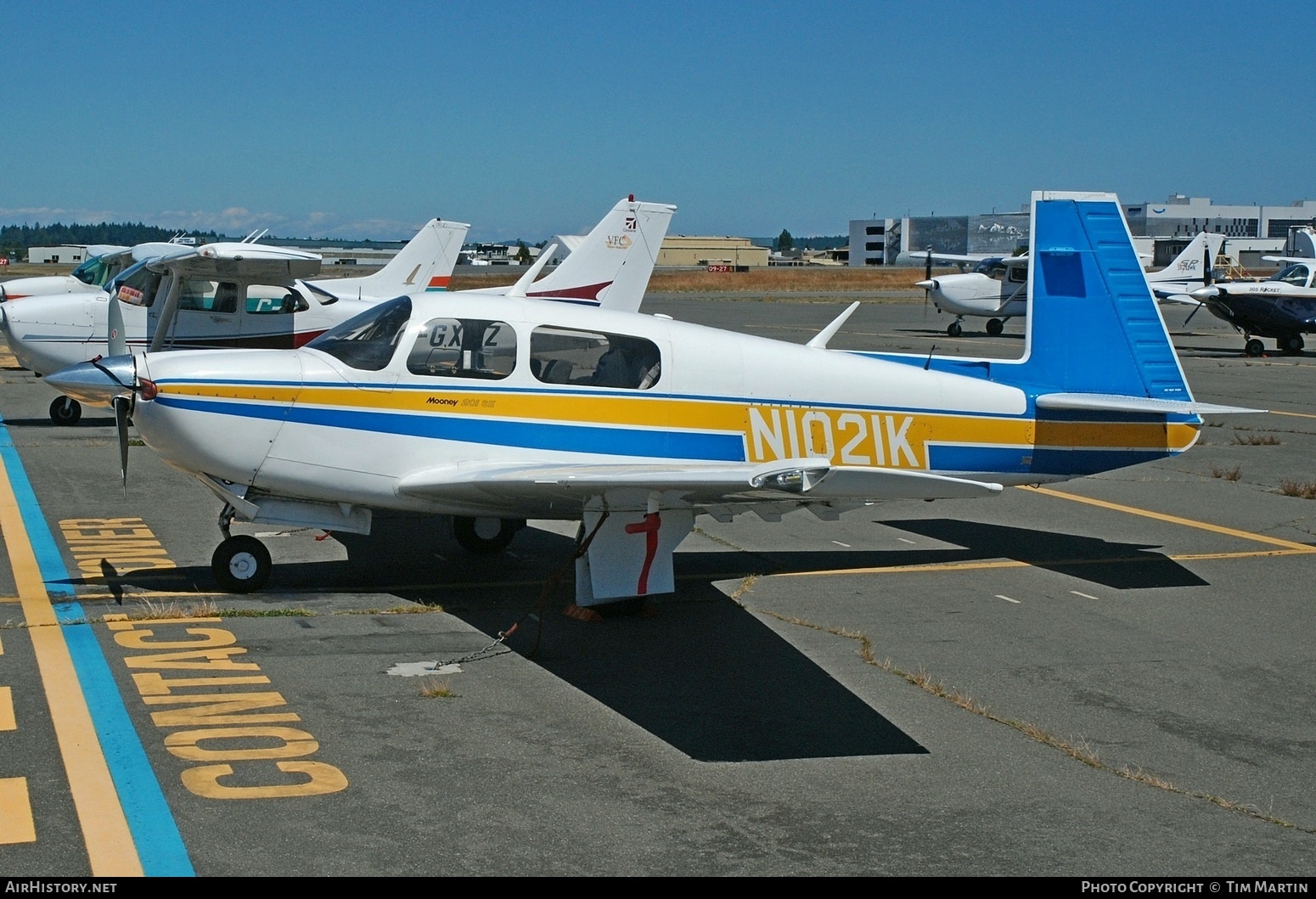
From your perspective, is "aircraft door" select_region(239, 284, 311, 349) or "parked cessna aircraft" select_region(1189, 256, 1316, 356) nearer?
"aircraft door" select_region(239, 284, 311, 349)

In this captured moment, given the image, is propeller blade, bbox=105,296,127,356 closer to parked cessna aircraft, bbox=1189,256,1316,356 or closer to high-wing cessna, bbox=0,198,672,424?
high-wing cessna, bbox=0,198,672,424

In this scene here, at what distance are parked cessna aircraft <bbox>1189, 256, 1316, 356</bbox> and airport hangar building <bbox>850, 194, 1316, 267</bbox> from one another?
104707 mm

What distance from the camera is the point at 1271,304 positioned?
1334 inches

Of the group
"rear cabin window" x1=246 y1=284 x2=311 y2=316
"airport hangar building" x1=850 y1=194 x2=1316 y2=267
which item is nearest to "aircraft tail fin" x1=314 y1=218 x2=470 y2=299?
"rear cabin window" x1=246 y1=284 x2=311 y2=316

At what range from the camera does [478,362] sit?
862cm

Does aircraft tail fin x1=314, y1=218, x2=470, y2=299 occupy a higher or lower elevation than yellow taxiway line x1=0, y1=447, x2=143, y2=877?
higher

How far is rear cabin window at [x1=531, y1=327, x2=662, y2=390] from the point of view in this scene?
8.71 metres

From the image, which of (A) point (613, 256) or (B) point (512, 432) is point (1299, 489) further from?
(A) point (613, 256)

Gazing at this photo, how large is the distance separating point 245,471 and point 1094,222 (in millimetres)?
6876

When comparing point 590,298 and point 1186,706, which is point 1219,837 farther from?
point 590,298

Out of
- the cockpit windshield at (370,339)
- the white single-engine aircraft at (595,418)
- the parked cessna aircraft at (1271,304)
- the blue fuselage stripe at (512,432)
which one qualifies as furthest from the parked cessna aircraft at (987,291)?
the cockpit windshield at (370,339)

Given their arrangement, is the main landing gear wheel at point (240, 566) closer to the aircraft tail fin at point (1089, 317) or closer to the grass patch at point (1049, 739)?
the grass patch at point (1049, 739)

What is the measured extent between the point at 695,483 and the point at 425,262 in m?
18.2

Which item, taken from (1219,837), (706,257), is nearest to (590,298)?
(1219,837)
